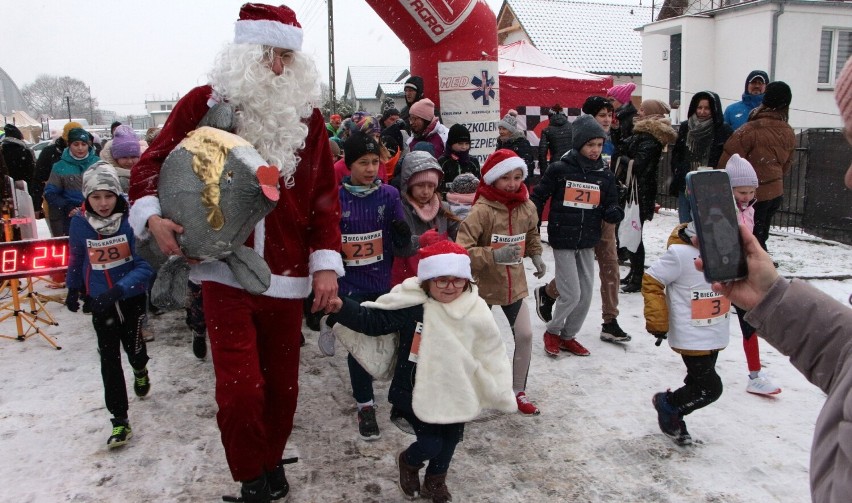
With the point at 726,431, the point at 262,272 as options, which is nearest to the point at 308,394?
the point at 262,272

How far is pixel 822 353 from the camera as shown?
58.9 inches

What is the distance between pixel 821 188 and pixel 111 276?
9.46 meters

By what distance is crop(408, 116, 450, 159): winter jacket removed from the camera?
6.78 metres

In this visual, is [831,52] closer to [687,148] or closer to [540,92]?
[540,92]

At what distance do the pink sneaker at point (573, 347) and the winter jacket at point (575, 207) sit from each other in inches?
31.6

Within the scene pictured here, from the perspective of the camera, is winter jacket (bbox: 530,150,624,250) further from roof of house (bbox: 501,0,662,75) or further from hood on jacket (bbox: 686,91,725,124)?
roof of house (bbox: 501,0,662,75)

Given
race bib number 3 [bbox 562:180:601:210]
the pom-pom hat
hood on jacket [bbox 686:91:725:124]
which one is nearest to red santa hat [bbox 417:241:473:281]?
the pom-pom hat

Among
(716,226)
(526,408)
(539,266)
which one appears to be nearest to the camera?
(716,226)

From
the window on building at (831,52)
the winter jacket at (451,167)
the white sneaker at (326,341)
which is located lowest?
the white sneaker at (326,341)

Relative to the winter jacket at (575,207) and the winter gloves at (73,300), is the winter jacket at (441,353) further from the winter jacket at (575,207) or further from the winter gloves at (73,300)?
the winter gloves at (73,300)

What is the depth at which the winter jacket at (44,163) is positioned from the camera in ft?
28.7

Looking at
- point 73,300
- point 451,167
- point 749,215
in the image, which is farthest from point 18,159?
point 749,215

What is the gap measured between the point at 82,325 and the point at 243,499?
14.0 ft

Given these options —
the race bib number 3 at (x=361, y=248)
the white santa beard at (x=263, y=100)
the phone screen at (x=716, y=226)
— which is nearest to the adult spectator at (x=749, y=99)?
the race bib number 3 at (x=361, y=248)
